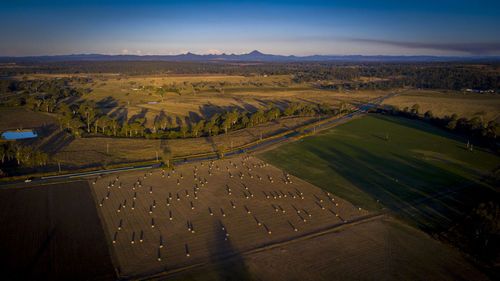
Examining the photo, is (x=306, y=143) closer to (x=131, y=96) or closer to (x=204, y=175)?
(x=204, y=175)

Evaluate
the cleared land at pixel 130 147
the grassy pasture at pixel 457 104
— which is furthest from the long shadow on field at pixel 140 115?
the grassy pasture at pixel 457 104

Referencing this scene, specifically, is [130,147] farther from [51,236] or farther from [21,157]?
[51,236]

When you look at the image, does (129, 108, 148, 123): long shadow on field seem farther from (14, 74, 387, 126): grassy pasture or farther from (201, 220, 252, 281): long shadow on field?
(201, 220, 252, 281): long shadow on field

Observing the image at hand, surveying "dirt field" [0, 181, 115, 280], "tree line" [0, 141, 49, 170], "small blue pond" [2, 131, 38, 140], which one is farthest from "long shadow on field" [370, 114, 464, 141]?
"small blue pond" [2, 131, 38, 140]

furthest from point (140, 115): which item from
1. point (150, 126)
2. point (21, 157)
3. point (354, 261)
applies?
point (354, 261)

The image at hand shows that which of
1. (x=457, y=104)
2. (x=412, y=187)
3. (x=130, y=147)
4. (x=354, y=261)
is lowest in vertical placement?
(x=354, y=261)

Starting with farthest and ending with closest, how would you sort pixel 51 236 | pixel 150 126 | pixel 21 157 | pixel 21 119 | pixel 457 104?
pixel 457 104
pixel 21 119
pixel 150 126
pixel 21 157
pixel 51 236

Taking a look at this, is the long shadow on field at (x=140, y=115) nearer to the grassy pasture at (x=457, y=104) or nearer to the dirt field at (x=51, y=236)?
the dirt field at (x=51, y=236)

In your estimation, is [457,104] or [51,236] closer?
[51,236]
